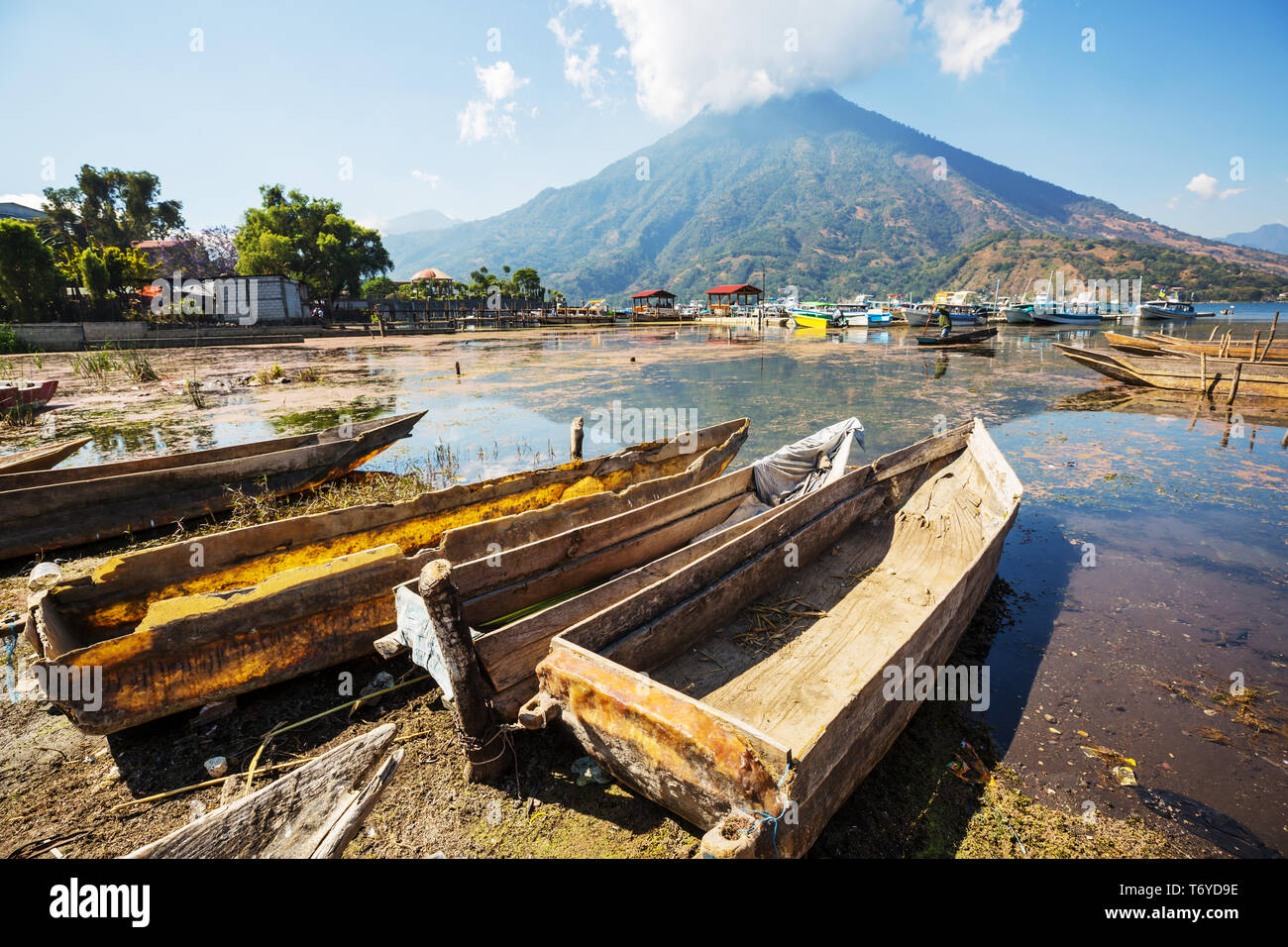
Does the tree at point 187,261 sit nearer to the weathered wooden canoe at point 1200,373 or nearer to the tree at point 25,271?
the tree at point 25,271

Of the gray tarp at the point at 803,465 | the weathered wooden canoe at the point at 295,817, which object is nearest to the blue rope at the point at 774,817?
the weathered wooden canoe at the point at 295,817

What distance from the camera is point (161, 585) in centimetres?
417

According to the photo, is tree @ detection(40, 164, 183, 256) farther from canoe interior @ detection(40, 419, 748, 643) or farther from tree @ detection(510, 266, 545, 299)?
canoe interior @ detection(40, 419, 748, 643)

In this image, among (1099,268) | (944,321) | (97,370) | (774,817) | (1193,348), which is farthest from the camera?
(1099,268)

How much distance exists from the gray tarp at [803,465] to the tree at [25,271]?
40506 millimetres

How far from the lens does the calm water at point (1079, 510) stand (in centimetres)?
366

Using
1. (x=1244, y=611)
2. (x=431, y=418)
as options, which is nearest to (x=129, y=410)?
(x=431, y=418)

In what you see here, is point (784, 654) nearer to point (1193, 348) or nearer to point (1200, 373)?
point (1200, 373)

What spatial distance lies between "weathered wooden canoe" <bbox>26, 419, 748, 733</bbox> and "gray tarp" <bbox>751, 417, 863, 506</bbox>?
2.37m

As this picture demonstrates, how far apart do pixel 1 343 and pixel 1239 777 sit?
40390 mm

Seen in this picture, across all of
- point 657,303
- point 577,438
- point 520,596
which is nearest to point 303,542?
point 520,596

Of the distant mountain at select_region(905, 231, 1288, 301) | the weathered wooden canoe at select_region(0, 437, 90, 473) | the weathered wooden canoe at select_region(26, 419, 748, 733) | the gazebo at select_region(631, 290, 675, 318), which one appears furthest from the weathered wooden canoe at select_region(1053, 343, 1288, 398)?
the distant mountain at select_region(905, 231, 1288, 301)

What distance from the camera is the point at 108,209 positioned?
48.8 metres

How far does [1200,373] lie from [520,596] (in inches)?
876
